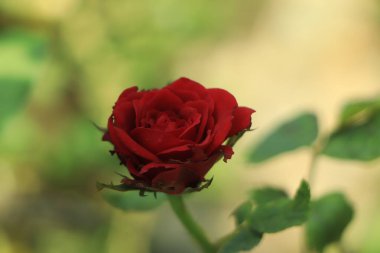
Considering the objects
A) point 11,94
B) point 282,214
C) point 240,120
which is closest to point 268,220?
point 282,214

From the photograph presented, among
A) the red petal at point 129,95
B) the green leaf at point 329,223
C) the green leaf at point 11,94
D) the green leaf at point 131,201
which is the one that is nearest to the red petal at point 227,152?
the red petal at point 129,95

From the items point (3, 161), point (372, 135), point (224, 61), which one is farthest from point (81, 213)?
point (372, 135)

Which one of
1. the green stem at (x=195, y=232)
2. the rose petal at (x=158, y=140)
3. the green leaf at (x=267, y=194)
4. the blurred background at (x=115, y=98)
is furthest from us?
the blurred background at (x=115, y=98)

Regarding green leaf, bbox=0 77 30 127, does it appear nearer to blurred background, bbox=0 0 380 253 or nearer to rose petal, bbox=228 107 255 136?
blurred background, bbox=0 0 380 253

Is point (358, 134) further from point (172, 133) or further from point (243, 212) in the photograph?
point (172, 133)

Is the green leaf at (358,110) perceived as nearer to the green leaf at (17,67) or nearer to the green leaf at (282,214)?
the green leaf at (282,214)

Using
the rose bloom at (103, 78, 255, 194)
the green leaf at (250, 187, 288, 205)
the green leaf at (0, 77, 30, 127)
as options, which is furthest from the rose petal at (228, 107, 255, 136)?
the green leaf at (0, 77, 30, 127)

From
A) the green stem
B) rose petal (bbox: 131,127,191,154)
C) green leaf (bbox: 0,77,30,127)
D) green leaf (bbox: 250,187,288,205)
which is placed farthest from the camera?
green leaf (bbox: 0,77,30,127)
